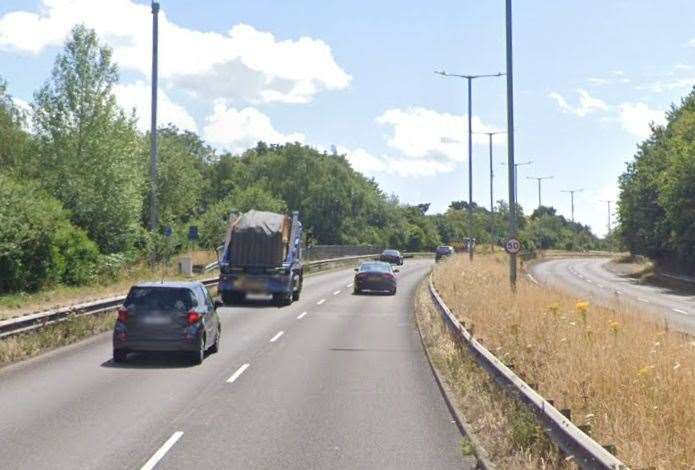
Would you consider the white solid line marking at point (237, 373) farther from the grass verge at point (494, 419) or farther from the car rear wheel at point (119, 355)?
the grass verge at point (494, 419)

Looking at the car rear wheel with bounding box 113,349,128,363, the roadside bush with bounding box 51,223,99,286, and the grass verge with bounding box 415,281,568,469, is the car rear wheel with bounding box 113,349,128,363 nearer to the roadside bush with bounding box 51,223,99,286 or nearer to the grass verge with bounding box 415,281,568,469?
the grass verge with bounding box 415,281,568,469

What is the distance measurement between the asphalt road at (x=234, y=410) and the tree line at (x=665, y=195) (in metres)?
35.7

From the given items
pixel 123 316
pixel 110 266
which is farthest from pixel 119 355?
pixel 110 266

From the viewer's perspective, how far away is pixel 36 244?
32531 millimetres

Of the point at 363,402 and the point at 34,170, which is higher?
the point at 34,170

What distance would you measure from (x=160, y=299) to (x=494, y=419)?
27.2 ft

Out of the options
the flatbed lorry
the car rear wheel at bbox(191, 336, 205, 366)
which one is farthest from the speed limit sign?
the car rear wheel at bbox(191, 336, 205, 366)

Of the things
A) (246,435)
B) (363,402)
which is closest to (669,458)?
(246,435)

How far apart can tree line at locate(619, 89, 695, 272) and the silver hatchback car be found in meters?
39.8

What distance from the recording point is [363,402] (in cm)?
1202

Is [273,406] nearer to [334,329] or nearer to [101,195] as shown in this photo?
[334,329]

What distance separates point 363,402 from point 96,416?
11.5 feet

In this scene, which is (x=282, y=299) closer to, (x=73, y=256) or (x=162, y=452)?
(x=73, y=256)

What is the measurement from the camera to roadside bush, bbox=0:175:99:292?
30.7 m
